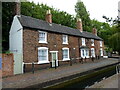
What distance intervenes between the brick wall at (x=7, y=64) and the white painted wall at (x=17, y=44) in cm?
85

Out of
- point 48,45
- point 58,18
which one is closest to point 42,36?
point 48,45

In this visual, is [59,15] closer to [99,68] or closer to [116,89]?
[99,68]

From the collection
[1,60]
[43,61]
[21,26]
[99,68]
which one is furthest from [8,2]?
[99,68]

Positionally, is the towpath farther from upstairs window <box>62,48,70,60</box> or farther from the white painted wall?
upstairs window <box>62,48,70,60</box>

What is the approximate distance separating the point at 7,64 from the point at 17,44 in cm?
420

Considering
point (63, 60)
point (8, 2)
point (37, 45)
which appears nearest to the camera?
point (37, 45)

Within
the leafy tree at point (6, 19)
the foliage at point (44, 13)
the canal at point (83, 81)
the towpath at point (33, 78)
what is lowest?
the canal at point (83, 81)

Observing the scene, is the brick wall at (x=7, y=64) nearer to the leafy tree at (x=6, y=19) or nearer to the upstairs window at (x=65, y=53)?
the upstairs window at (x=65, y=53)

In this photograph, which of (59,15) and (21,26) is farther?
(59,15)

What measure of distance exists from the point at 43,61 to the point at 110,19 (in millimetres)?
14608

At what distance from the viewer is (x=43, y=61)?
21156 mm

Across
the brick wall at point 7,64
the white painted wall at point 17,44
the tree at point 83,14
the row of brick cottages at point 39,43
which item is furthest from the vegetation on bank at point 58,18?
the brick wall at point 7,64

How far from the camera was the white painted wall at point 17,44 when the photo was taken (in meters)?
17.7

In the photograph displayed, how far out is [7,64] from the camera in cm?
1602
